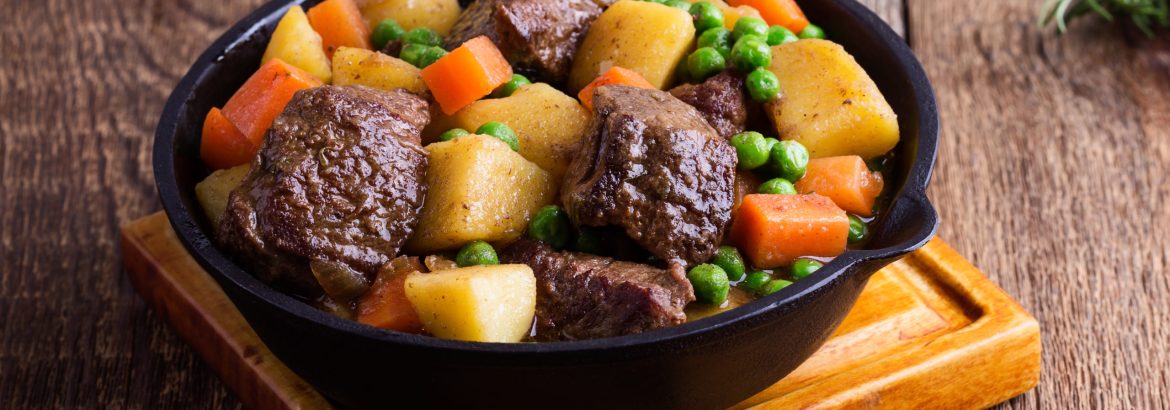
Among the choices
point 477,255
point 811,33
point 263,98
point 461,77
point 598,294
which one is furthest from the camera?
point 811,33

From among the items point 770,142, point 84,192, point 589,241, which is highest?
point 770,142

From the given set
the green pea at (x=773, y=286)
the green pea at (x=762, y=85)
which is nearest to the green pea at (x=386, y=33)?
the green pea at (x=762, y=85)

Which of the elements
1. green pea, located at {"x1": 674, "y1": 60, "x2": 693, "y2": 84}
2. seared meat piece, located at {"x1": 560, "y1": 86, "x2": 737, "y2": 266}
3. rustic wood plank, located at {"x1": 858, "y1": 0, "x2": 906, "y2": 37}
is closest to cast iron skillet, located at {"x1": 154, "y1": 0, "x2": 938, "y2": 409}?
seared meat piece, located at {"x1": 560, "y1": 86, "x2": 737, "y2": 266}

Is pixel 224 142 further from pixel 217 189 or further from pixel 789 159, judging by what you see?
pixel 789 159

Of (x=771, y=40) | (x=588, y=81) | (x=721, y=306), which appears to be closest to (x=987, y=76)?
(x=771, y=40)

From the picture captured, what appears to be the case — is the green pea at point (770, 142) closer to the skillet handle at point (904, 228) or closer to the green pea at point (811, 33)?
the skillet handle at point (904, 228)

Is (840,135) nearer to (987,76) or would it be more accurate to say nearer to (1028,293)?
(1028,293)

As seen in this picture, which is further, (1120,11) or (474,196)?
(1120,11)

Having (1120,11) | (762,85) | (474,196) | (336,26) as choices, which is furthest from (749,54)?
(1120,11)
